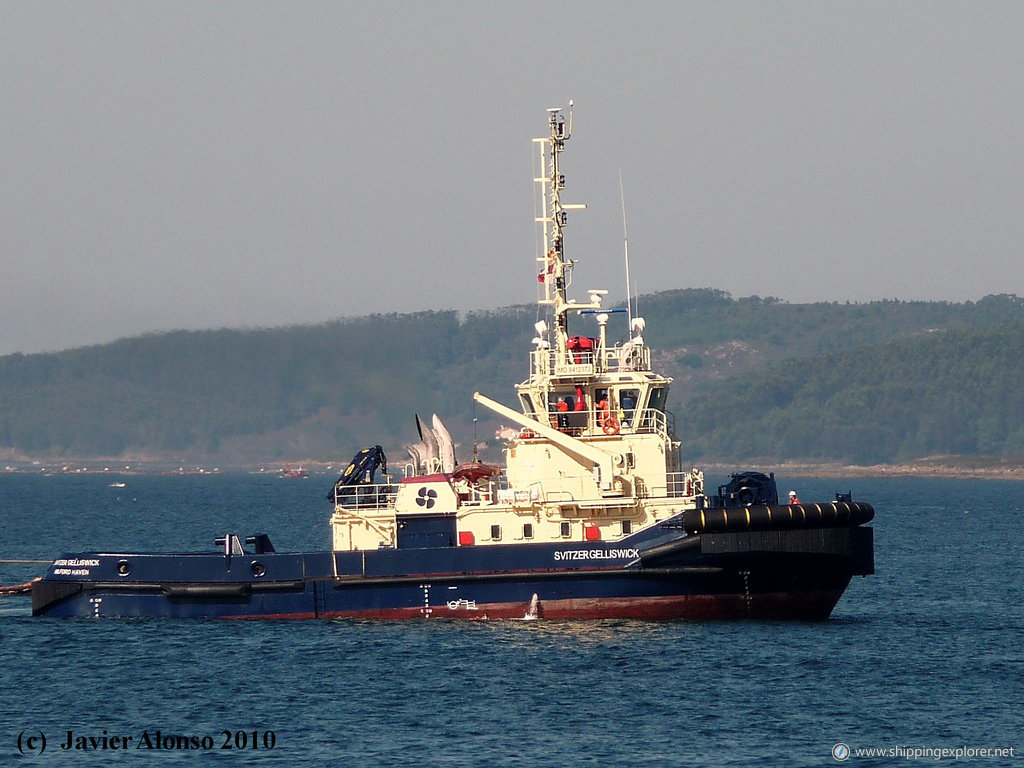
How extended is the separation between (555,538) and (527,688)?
224 inches

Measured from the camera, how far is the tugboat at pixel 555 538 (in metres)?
29.8

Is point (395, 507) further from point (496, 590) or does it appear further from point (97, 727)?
point (97, 727)

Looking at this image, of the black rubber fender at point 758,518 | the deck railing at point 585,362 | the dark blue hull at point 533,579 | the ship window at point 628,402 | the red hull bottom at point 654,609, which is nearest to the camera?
the black rubber fender at point 758,518

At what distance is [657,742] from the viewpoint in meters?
22.0

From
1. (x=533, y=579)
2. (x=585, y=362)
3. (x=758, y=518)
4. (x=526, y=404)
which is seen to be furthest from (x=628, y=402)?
(x=533, y=579)

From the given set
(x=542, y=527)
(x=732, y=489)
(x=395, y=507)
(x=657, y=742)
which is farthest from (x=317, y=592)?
(x=657, y=742)

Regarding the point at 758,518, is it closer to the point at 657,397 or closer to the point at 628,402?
the point at 657,397

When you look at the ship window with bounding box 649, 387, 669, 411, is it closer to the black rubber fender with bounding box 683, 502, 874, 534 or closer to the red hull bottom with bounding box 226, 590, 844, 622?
the black rubber fender with bounding box 683, 502, 874, 534

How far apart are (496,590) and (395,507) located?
2877 millimetres

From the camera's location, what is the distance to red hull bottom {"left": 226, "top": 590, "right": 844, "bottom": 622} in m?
30.1

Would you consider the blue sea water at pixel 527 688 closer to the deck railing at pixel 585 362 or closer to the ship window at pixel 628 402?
the ship window at pixel 628 402

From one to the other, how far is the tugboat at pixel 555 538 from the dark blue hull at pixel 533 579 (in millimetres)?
29

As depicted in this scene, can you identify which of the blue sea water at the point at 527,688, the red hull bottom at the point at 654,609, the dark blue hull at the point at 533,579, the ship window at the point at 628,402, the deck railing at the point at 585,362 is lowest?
the blue sea water at the point at 527,688

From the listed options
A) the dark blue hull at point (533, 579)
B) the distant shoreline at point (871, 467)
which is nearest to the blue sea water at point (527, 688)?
the dark blue hull at point (533, 579)
